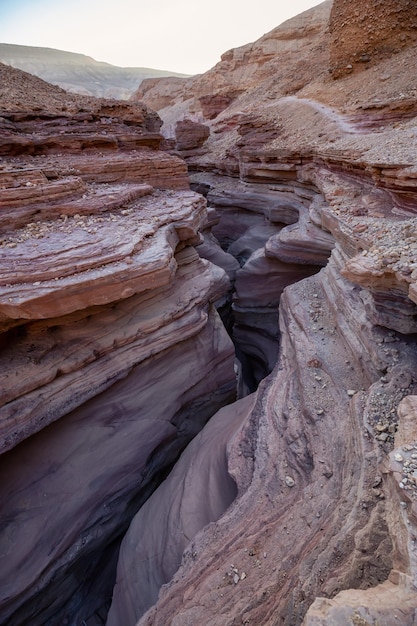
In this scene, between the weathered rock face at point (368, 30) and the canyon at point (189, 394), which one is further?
the weathered rock face at point (368, 30)

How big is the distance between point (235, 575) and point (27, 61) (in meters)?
74.2

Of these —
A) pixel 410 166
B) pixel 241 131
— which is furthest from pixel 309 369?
pixel 241 131

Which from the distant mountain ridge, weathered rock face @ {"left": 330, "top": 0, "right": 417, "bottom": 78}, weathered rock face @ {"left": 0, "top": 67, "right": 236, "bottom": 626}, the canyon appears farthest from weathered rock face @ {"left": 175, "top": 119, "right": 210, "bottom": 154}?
the distant mountain ridge

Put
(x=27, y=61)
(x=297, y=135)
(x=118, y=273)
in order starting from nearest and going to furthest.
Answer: (x=118, y=273)
(x=297, y=135)
(x=27, y=61)

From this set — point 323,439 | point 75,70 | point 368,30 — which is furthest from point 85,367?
point 75,70

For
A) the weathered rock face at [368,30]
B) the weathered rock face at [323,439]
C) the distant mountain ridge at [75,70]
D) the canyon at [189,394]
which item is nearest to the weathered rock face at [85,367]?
the canyon at [189,394]

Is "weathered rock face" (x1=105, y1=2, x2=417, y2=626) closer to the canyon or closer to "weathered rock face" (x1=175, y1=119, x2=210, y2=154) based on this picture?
the canyon

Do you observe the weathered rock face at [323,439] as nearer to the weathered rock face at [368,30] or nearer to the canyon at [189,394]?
the canyon at [189,394]

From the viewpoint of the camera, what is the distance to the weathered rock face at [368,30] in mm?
10055

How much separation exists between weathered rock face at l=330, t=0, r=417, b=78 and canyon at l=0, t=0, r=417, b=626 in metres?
4.23

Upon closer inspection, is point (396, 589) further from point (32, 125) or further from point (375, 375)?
point (32, 125)

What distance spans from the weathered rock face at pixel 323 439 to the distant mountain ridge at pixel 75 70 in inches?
2031

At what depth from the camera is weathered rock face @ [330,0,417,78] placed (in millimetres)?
10055

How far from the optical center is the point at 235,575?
2.79 meters
